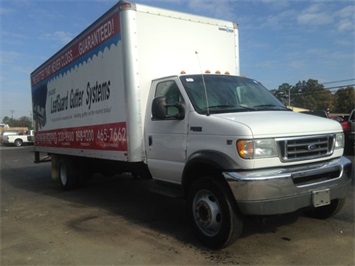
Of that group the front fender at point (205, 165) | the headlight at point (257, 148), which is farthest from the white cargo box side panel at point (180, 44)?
the headlight at point (257, 148)

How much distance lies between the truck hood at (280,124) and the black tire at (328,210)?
1095 millimetres

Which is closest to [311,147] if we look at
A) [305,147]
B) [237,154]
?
[305,147]

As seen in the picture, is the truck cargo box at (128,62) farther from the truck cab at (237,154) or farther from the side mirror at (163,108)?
the side mirror at (163,108)

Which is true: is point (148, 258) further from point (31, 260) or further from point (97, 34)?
point (97, 34)

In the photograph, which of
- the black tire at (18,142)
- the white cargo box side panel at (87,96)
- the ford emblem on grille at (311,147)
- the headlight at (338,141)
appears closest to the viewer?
the ford emblem on grille at (311,147)

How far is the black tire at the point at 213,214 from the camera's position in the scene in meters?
4.53

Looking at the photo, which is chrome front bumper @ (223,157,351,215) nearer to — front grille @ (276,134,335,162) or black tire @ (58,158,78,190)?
front grille @ (276,134,335,162)

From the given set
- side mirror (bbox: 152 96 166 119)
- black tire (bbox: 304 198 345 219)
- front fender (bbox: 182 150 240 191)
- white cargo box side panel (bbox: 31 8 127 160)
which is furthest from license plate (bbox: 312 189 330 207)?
white cargo box side panel (bbox: 31 8 127 160)

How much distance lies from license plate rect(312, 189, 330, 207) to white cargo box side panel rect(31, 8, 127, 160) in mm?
3190

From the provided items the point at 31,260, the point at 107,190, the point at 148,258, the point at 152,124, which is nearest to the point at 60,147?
the point at 107,190

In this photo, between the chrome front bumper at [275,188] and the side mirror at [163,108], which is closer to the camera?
the chrome front bumper at [275,188]

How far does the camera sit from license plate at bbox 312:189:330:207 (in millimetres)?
4500

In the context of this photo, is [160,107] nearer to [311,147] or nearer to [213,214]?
[213,214]

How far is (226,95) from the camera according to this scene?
219 inches
